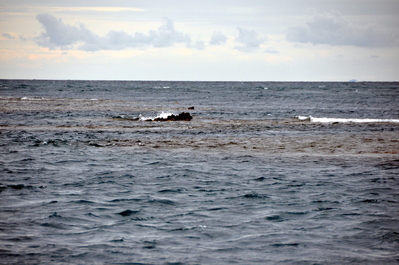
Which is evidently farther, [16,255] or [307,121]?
[307,121]

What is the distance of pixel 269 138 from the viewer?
25.1m

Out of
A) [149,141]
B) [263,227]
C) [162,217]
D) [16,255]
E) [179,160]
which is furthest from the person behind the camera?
[149,141]

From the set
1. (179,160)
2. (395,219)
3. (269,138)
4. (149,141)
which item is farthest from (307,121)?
(395,219)

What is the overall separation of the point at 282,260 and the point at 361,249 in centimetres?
175

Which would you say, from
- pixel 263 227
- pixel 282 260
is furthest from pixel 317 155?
pixel 282 260

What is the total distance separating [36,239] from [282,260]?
Result: 4877 millimetres

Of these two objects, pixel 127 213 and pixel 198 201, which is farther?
pixel 198 201

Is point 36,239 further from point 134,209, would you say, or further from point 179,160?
point 179,160

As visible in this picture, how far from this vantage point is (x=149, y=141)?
932 inches

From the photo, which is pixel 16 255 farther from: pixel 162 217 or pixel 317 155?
pixel 317 155

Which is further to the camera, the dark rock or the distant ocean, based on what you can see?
the dark rock

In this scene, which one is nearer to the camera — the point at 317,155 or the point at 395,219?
the point at 395,219

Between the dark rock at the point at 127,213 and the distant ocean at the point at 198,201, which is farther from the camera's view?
the dark rock at the point at 127,213

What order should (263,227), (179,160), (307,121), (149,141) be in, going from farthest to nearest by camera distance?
(307,121)
(149,141)
(179,160)
(263,227)
